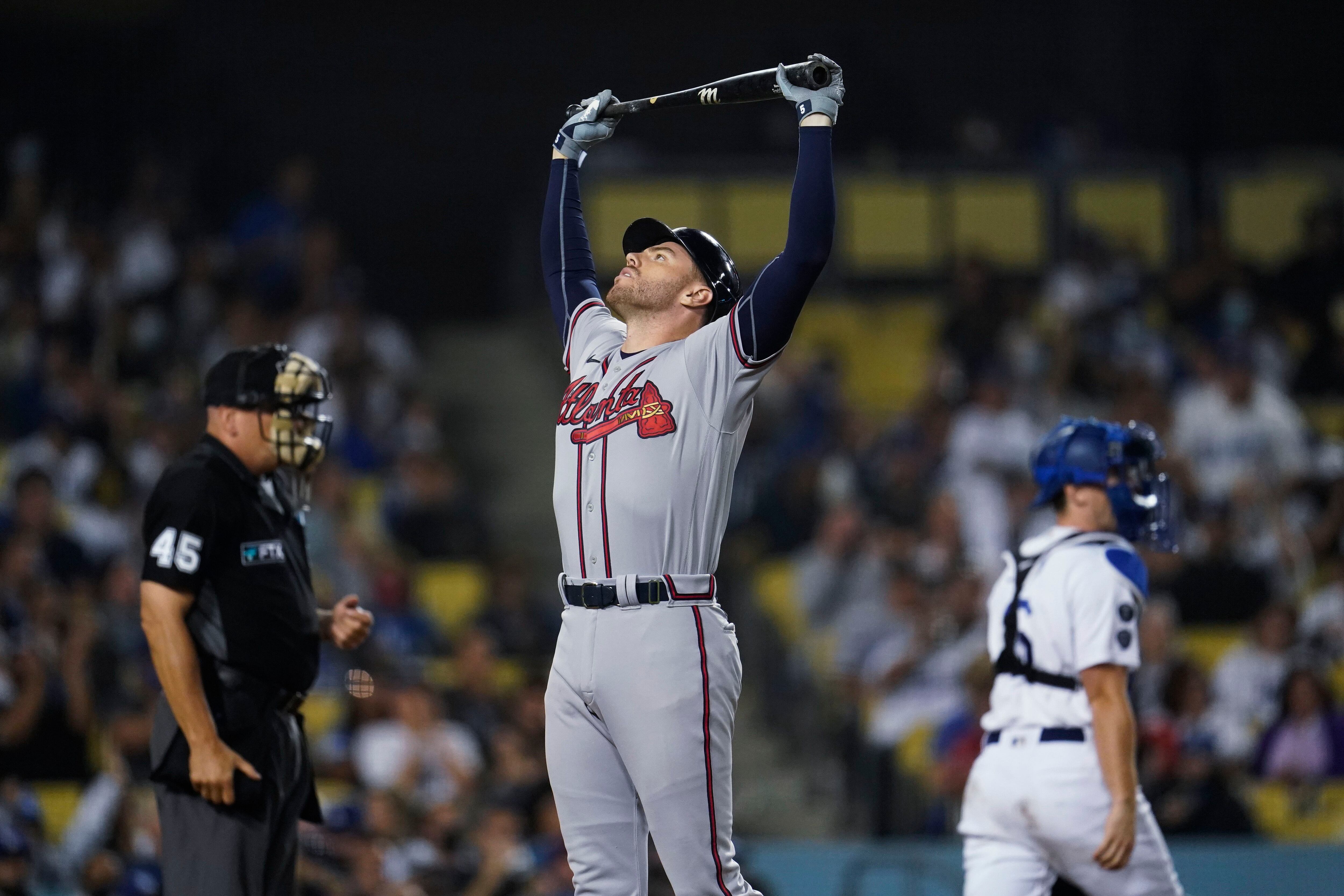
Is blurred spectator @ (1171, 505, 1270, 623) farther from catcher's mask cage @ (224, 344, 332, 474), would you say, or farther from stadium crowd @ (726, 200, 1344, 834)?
catcher's mask cage @ (224, 344, 332, 474)

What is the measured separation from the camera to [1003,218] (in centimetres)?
1346

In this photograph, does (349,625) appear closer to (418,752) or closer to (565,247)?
(565,247)

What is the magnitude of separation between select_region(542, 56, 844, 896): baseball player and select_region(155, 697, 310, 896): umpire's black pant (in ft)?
3.16

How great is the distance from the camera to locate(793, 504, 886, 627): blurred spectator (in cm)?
978

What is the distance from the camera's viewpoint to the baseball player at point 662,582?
11.6 feet

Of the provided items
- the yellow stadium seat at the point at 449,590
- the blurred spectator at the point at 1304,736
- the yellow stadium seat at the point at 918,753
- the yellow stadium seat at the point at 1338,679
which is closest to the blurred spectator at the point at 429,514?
the yellow stadium seat at the point at 449,590

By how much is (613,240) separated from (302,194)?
8.29ft

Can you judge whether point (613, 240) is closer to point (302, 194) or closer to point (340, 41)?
point (302, 194)

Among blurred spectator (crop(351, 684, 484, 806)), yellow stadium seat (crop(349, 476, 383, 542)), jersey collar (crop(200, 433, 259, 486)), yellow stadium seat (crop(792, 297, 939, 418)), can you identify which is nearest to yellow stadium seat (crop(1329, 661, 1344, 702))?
→ yellow stadium seat (crop(792, 297, 939, 418))

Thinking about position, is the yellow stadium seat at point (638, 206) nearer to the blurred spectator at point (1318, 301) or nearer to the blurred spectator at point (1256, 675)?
the blurred spectator at point (1318, 301)

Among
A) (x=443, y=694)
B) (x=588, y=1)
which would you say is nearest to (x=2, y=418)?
(x=443, y=694)

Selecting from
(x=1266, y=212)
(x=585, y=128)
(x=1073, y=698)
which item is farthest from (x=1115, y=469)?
(x=1266, y=212)

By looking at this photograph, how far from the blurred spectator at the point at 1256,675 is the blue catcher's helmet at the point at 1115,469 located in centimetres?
475

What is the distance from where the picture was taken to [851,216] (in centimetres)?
1327
